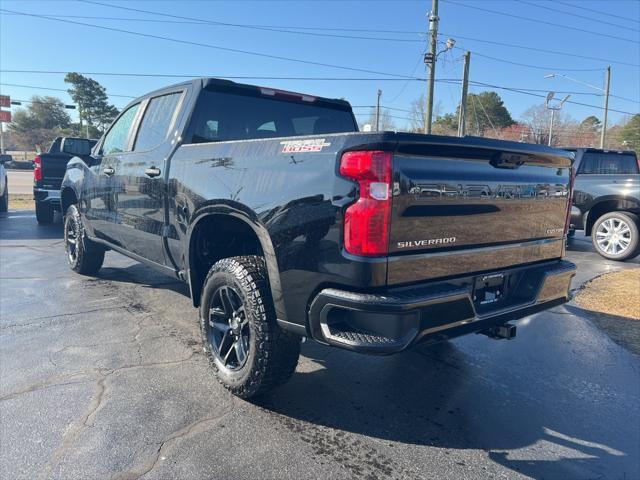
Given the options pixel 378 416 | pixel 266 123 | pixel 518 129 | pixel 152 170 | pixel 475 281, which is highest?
pixel 518 129

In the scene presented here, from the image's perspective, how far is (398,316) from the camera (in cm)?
219

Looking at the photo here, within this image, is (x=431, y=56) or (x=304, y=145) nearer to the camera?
Answer: (x=304, y=145)

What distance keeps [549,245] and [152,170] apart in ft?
10.2

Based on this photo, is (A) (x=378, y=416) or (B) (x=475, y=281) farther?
(A) (x=378, y=416)

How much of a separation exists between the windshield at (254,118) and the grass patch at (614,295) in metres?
3.65

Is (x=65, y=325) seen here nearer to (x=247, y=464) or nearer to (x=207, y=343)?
(x=207, y=343)

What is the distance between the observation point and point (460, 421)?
2.90 meters

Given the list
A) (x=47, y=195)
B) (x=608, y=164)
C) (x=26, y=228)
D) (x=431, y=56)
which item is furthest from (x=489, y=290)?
(x=431, y=56)

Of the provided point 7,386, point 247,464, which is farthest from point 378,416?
point 7,386

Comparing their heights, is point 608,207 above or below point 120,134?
below

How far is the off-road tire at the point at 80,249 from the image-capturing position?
579cm

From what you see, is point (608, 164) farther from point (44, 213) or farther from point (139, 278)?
point (44, 213)

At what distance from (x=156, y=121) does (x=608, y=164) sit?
28.5ft

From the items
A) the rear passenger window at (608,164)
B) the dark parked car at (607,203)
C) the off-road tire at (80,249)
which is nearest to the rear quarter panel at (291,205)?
the off-road tire at (80,249)
